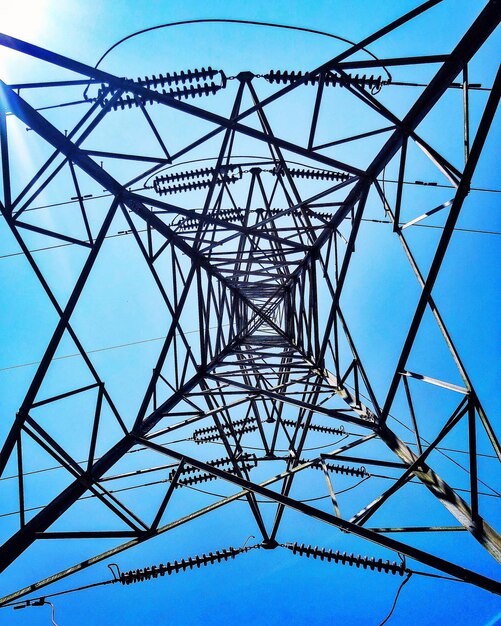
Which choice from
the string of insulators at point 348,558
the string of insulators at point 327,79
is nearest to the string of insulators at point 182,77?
the string of insulators at point 327,79

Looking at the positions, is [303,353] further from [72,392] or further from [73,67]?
[73,67]

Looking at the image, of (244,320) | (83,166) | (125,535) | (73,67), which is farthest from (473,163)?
(244,320)

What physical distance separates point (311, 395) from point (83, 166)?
6330 mm

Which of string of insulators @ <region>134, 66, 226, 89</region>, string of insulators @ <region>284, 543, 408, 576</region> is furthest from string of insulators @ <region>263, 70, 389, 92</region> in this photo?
string of insulators @ <region>284, 543, 408, 576</region>

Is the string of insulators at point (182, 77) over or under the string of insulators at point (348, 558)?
over

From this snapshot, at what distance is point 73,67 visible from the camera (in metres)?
4.59

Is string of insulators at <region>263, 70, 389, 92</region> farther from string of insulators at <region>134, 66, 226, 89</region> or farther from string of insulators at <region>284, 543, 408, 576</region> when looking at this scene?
string of insulators at <region>284, 543, 408, 576</region>

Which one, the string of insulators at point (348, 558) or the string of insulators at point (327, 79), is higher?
the string of insulators at point (327, 79)

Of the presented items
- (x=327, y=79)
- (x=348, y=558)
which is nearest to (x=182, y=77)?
(x=327, y=79)

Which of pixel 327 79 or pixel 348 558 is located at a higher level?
pixel 327 79

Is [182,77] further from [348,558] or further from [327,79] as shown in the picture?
[348,558]

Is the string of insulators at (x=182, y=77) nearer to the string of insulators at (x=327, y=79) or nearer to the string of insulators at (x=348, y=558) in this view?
the string of insulators at (x=327, y=79)

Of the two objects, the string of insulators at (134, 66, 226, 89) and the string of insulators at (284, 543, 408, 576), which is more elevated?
the string of insulators at (134, 66, 226, 89)

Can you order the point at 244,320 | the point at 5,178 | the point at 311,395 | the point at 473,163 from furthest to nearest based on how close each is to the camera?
the point at 244,320, the point at 311,395, the point at 5,178, the point at 473,163
